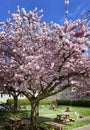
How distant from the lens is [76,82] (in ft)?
66.0

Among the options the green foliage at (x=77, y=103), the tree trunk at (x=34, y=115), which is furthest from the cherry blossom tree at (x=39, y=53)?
the green foliage at (x=77, y=103)

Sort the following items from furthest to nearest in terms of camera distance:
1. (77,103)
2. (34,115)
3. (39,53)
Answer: (77,103) < (34,115) < (39,53)

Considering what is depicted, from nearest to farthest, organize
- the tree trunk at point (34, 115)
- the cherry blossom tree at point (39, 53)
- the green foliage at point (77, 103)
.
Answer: the cherry blossom tree at point (39, 53), the tree trunk at point (34, 115), the green foliage at point (77, 103)

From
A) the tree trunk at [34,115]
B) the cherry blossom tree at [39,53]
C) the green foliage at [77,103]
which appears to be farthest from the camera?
the green foliage at [77,103]

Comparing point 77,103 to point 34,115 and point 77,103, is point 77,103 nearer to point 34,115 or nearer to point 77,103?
point 77,103

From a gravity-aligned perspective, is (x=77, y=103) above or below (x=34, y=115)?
above

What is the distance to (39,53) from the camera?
18094 millimetres

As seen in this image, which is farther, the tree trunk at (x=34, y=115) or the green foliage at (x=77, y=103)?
the green foliage at (x=77, y=103)

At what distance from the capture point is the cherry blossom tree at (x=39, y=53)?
16344mm

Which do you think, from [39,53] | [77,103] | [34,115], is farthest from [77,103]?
[39,53]

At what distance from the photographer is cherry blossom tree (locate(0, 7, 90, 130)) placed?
1634cm

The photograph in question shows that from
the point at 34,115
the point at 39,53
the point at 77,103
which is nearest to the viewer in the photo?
the point at 39,53

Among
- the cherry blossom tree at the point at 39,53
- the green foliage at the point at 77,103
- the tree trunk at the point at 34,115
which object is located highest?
the green foliage at the point at 77,103

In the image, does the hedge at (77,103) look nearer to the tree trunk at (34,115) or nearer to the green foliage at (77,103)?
the green foliage at (77,103)
